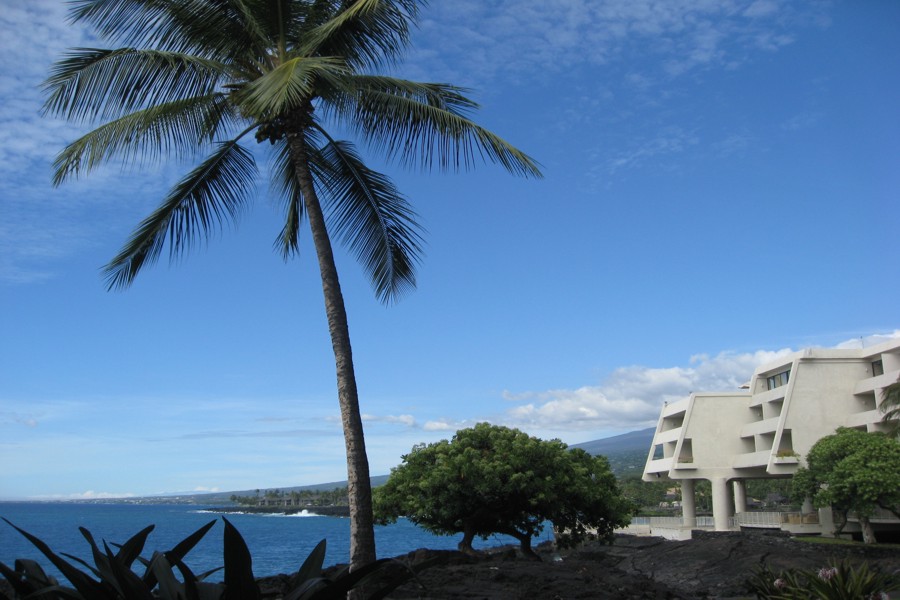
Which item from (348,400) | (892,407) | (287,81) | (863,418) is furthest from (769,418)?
(287,81)

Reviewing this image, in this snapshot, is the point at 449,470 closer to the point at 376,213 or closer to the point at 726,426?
the point at 376,213

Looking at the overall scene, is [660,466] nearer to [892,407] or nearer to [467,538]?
[892,407]

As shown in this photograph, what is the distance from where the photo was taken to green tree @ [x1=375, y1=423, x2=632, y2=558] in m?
23.3

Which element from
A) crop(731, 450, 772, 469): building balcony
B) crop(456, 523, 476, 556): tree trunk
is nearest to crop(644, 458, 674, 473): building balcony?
crop(731, 450, 772, 469): building balcony

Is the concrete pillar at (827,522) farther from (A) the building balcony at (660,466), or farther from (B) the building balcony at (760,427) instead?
(A) the building balcony at (660,466)

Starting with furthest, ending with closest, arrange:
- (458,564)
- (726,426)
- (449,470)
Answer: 1. (726,426)
2. (449,470)
3. (458,564)

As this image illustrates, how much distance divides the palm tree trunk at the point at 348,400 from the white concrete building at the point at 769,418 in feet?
122

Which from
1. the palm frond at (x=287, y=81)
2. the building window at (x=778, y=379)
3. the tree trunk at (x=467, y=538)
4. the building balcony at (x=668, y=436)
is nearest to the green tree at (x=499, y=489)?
the tree trunk at (x=467, y=538)

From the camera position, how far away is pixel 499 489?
23188 millimetres

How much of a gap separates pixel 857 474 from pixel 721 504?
47.2ft

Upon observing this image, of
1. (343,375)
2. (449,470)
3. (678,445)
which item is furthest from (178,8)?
(678,445)

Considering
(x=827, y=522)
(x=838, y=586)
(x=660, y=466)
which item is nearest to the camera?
(x=838, y=586)

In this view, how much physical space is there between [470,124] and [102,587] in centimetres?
875

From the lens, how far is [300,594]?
146 inches
